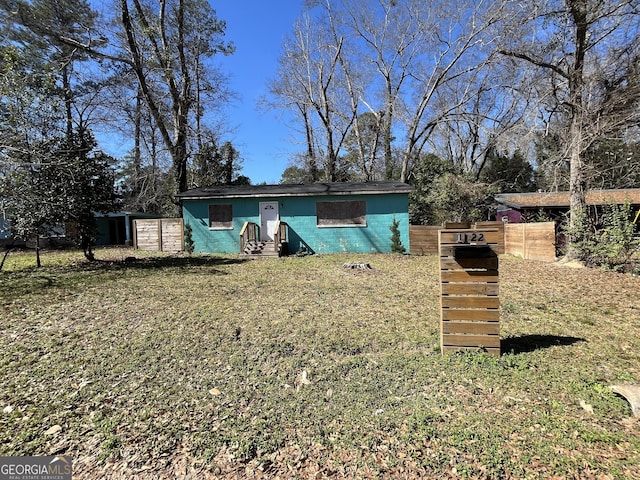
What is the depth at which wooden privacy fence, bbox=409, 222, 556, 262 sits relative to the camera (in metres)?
10.9

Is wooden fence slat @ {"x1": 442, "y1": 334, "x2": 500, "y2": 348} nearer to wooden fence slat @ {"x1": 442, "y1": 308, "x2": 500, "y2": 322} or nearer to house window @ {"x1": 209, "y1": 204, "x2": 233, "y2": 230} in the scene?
wooden fence slat @ {"x1": 442, "y1": 308, "x2": 500, "y2": 322}

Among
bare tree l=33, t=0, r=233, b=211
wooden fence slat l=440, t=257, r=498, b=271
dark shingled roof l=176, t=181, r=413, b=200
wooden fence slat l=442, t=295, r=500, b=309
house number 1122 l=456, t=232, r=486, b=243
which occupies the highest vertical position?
bare tree l=33, t=0, r=233, b=211

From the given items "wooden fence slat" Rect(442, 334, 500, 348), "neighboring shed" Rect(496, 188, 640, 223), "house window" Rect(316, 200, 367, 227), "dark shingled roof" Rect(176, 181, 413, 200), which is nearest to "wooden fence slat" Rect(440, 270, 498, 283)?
"wooden fence slat" Rect(442, 334, 500, 348)

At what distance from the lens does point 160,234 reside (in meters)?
15.4

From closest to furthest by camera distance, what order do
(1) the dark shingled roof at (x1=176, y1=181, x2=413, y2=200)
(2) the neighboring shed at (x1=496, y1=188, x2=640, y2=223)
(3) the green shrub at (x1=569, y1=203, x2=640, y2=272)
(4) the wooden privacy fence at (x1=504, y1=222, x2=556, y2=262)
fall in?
(3) the green shrub at (x1=569, y1=203, x2=640, y2=272)
(4) the wooden privacy fence at (x1=504, y1=222, x2=556, y2=262)
(1) the dark shingled roof at (x1=176, y1=181, x2=413, y2=200)
(2) the neighboring shed at (x1=496, y1=188, x2=640, y2=223)

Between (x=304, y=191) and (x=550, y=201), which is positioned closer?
(x=304, y=191)

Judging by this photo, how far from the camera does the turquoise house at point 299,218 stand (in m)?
13.3

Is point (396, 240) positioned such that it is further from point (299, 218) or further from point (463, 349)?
point (463, 349)

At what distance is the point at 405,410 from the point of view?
2.60 m

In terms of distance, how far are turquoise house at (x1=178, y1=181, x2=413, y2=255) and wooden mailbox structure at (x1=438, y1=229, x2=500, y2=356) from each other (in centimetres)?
964

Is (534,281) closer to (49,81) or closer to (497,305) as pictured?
(497,305)

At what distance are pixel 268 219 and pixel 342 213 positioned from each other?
3131mm

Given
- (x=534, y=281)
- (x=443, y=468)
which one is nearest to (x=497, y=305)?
(x=443, y=468)

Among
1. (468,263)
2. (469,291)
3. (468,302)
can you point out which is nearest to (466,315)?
(468,302)
